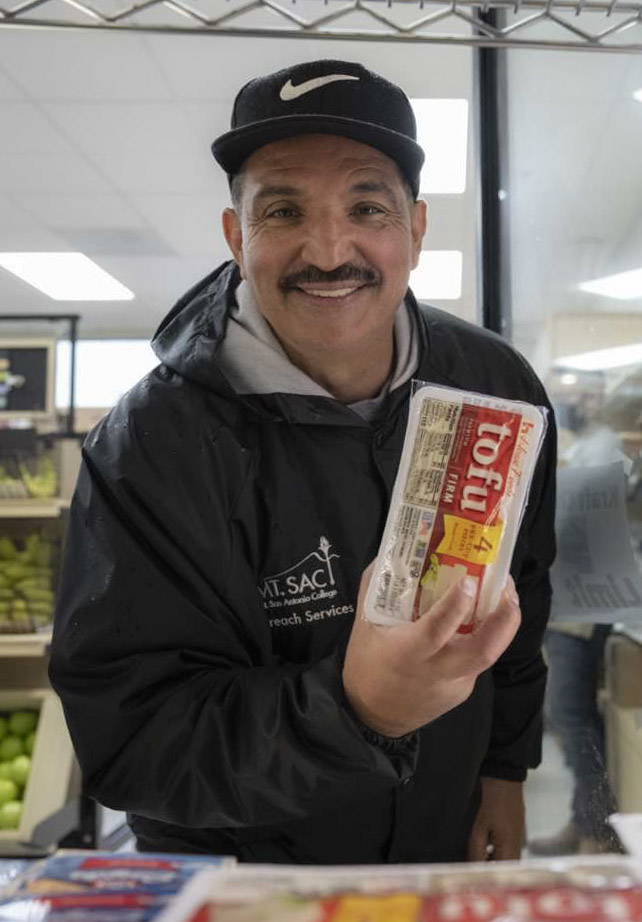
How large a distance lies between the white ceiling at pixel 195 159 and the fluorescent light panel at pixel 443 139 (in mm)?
81

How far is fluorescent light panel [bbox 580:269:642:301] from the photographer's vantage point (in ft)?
3.45

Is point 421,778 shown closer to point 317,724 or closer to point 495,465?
point 317,724

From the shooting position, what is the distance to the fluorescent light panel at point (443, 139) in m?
3.72

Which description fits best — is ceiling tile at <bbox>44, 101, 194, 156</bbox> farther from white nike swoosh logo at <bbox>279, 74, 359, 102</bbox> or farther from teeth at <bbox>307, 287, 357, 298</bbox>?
teeth at <bbox>307, 287, 357, 298</bbox>

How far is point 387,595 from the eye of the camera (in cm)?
64

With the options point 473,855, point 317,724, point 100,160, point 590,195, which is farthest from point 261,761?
point 100,160

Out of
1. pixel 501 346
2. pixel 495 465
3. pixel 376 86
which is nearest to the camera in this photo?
pixel 495 465

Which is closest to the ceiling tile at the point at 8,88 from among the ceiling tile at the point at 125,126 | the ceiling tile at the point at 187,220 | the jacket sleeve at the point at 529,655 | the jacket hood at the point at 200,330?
the ceiling tile at the point at 125,126

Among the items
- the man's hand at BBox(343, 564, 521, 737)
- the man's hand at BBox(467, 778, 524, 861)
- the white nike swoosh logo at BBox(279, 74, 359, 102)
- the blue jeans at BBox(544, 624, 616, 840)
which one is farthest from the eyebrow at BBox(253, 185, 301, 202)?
the man's hand at BBox(467, 778, 524, 861)

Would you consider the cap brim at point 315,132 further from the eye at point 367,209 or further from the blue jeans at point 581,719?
the blue jeans at point 581,719

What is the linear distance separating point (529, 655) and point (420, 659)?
77 centimetres

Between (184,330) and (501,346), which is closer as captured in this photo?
(184,330)

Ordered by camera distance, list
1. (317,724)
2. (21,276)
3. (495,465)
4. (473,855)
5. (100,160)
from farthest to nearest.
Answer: (21,276), (100,160), (473,855), (317,724), (495,465)

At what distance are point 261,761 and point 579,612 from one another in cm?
62
